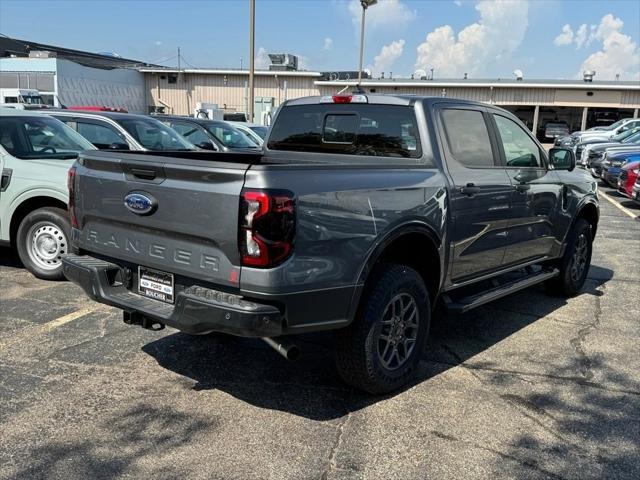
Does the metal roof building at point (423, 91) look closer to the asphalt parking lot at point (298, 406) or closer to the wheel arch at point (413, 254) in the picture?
the asphalt parking lot at point (298, 406)

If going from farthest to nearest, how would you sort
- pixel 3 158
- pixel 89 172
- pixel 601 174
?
pixel 601 174 → pixel 3 158 → pixel 89 172

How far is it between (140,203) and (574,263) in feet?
16.0

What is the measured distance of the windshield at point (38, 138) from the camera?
6.43 metres

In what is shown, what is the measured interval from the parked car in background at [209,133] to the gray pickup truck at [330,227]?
7.20m

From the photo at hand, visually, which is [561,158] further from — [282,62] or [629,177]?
[282,62]

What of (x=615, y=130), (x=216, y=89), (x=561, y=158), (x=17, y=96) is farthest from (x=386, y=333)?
(x=216, y=89)

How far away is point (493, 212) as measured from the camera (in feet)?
15.5

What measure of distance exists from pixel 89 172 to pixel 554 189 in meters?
4.22

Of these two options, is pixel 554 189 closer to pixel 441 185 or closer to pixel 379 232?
pixel 441 185

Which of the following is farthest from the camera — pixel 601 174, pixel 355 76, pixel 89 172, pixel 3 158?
pixel 355 76

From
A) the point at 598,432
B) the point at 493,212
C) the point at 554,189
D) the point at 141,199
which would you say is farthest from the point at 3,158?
the point at 598,432

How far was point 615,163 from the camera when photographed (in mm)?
15742

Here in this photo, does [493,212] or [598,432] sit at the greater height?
[493,212]

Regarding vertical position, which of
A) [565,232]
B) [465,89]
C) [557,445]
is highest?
[465,89]
